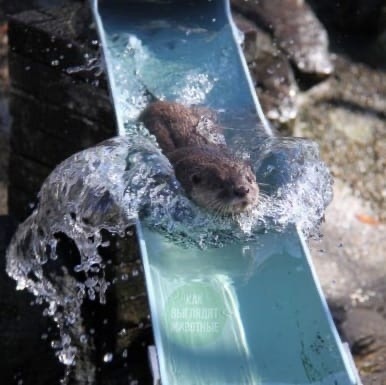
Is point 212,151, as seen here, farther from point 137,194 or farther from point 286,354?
point 286,354

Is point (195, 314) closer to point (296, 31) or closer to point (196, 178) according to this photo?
point (196, 178)

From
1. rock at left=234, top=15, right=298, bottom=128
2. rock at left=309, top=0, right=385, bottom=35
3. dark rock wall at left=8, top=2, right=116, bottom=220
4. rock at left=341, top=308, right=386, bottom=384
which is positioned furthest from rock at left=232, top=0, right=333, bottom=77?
rock at left=341, top=308, right=386, bottom=384

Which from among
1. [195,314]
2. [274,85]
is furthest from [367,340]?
[274,85]

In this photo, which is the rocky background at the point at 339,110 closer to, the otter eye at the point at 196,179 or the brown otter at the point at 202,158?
the brown otter at the point at 202,158

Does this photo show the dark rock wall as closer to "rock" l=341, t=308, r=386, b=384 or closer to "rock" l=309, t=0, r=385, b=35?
"rock" l=341, t=308, r=386, b=384

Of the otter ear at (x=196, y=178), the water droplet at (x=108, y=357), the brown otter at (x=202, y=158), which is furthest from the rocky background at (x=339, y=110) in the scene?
the otter ear at (x=196, y=178)

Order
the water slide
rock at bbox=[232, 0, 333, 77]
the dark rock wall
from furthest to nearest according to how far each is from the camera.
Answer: rock at bbox=[232, 0, 333, 77] → the dark rock wall → the water slide
